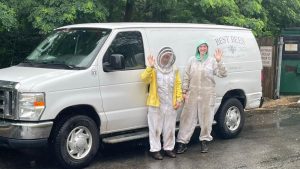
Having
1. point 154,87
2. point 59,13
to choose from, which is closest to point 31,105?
point 154,87

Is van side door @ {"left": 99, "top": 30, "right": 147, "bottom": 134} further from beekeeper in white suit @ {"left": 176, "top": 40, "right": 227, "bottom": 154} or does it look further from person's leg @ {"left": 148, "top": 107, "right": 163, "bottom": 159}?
beekeeper in white suit @ {"left": 176, "top": 40, "right": 227, "bottom": 154}

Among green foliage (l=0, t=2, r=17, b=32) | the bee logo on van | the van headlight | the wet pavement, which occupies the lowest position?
the wet pavement

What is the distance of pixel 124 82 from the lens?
7.72m

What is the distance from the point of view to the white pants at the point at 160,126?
788 centimetres

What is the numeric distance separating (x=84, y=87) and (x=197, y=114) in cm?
213

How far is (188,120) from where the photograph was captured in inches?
330

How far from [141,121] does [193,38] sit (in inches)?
73.8

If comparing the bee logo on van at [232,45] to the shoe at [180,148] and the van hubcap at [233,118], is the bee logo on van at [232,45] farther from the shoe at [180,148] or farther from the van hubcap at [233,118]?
the shoe at [180,148]

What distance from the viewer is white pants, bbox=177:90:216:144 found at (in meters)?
8.30

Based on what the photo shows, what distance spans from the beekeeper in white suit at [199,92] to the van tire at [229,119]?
99 cm

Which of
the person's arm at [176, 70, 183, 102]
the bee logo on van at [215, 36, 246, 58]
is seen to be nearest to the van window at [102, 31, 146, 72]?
the person's arm at [176, 70, 183, 102]

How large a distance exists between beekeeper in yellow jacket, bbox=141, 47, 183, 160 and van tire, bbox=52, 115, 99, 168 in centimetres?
95

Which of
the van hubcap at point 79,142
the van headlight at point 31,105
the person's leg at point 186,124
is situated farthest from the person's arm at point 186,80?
the van headlight at point 31,105

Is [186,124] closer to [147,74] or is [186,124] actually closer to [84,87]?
[147,74]
